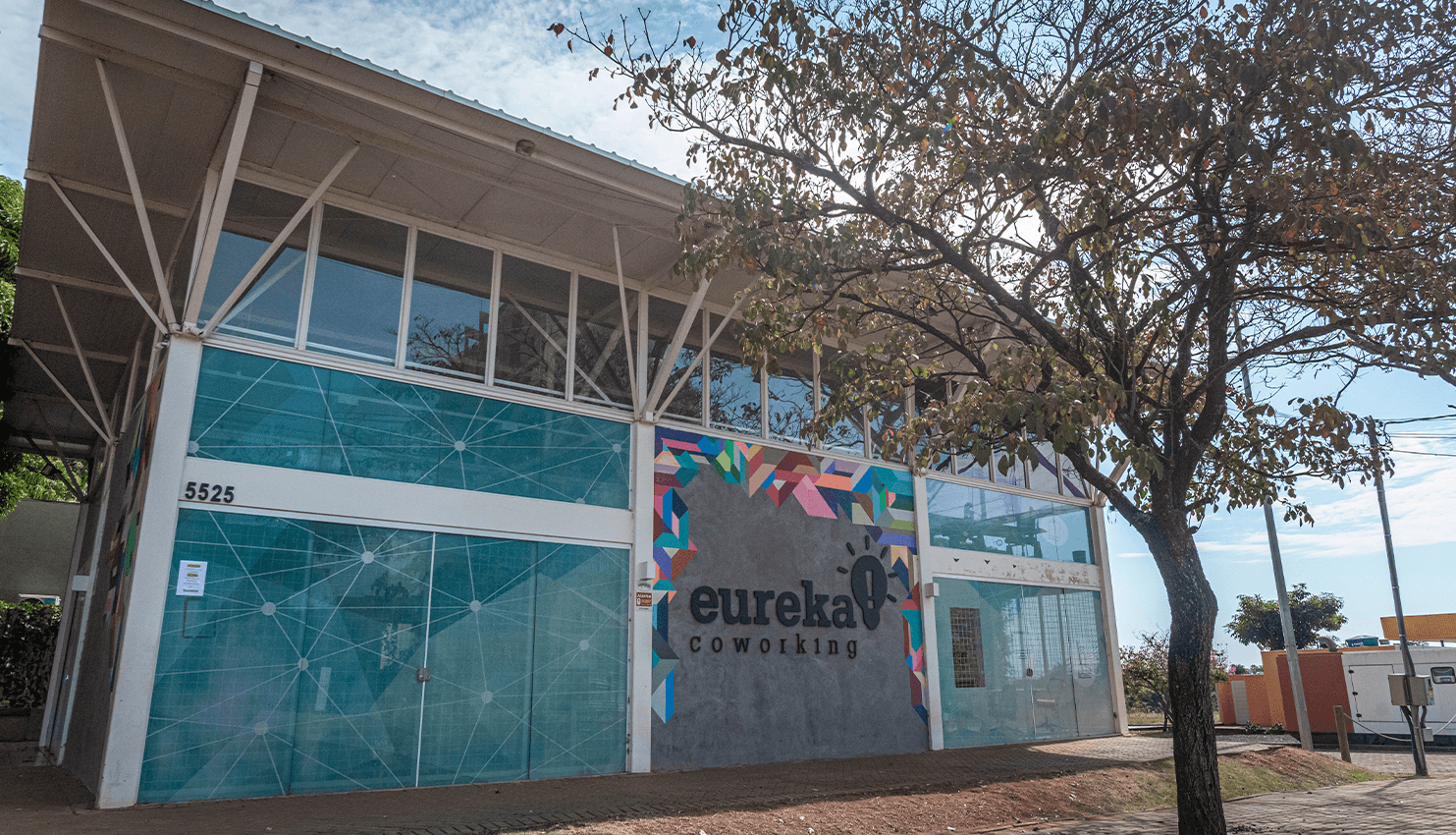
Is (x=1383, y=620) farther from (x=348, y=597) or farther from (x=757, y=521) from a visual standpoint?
(x=348, y=597)

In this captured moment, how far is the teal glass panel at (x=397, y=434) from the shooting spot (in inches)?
361

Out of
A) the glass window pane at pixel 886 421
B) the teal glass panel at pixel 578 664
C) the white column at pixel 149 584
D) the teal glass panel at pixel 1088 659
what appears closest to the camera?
the white column at pixel 149 584

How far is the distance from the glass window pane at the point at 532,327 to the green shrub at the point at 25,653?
13818 mm

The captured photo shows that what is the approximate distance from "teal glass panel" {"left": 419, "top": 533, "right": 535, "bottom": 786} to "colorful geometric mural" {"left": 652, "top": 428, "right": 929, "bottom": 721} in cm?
170

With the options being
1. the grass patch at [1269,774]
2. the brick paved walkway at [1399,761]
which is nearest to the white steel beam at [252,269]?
the grass patch at [1269,774]

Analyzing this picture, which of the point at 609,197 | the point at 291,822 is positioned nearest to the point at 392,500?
the point at 291,822

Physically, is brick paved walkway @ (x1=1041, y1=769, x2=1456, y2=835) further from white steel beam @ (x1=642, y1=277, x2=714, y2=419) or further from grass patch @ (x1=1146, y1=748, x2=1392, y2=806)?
white steel beam @ (x1=642, y1=277, x2=714, y2=419)

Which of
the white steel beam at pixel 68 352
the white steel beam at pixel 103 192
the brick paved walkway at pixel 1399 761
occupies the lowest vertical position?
the brick paved walkway at pixel 1399 761

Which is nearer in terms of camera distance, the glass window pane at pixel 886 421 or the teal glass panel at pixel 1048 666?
the glass window pane at pixel 886 421

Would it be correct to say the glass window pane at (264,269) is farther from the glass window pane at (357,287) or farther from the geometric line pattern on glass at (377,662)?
the geometric line pattern on glass at (377,662)

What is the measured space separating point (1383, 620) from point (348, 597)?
28.8 meters

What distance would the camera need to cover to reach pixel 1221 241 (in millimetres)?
6824

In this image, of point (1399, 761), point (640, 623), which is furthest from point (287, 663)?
point (1399, 761)

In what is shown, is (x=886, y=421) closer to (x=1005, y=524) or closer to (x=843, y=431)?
(x=843, y=431)
